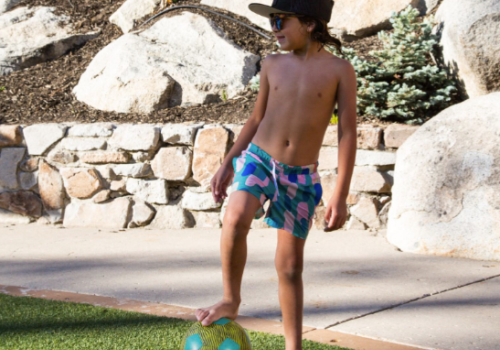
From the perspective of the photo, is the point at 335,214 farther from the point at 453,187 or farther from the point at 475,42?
the point at 475,42

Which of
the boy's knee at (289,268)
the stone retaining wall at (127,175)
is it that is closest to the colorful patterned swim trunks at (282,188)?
the boy's knee at (289,268)

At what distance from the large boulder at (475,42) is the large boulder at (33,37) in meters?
4.80

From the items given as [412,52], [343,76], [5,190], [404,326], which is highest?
[412,52]

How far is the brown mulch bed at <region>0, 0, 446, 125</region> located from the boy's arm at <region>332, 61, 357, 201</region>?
3.41m

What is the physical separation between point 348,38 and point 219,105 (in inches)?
77.5

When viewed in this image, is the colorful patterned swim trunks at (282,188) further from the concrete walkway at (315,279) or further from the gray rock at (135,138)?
the gray rock at (135,138)

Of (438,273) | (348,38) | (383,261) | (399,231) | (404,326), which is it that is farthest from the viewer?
(348,38)

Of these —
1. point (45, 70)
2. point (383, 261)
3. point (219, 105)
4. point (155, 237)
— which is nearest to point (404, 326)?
point (383, 261)

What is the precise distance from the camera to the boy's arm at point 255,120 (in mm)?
2949

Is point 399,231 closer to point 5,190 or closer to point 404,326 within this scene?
point 404,326

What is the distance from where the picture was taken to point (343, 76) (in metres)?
2.71

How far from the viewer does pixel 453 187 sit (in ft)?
15.8

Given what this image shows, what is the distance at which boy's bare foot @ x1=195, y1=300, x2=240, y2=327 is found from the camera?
2.55 meters

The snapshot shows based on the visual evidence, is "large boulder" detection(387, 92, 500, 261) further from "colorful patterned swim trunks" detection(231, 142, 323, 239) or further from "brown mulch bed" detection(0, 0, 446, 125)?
"colorful patterned swim trunks" detection(231, 142, 323, 239)
